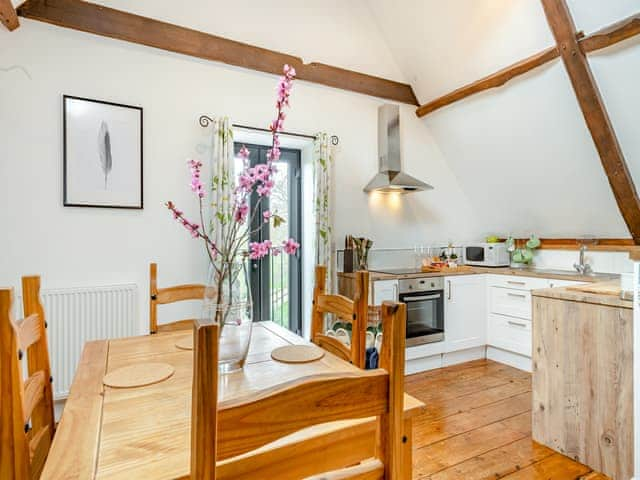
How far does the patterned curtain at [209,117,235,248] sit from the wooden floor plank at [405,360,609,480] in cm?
200

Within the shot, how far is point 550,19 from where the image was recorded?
266 cm

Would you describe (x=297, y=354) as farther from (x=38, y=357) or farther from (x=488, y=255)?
(x=488, y=255)

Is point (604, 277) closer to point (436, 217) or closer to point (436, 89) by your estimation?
point (436, 217)

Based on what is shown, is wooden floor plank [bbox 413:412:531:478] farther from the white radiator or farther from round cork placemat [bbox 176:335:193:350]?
the white radiator

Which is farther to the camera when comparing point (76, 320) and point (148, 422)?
point (76, 320)

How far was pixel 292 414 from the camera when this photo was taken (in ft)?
1.82

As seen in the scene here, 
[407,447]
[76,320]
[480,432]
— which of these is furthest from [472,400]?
[76,320]

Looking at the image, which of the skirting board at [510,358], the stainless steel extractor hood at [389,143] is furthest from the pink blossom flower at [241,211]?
the skirting board at [510,358]

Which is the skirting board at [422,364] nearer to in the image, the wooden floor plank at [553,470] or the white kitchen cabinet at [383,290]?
the white kitchen cabinet at [383,290]

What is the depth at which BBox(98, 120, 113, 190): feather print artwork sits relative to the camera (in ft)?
8.50

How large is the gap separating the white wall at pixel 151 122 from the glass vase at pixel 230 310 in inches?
70.9

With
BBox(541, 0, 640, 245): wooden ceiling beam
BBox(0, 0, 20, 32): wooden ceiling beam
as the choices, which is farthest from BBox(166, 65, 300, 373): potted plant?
BBox(541, 0, 640, 245): wooden ceiling beam

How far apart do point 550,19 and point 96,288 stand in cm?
372

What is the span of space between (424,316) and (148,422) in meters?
2.96
